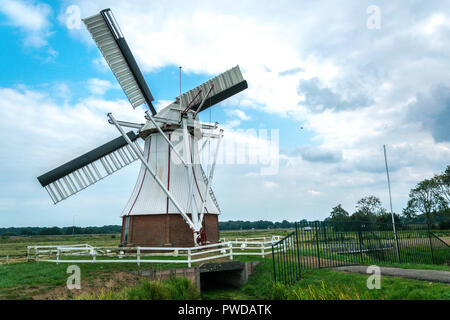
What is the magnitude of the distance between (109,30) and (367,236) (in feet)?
49.3

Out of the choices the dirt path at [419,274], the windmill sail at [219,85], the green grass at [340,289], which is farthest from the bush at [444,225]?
the dirt path at [419,274]

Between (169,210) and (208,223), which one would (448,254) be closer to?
(208,223)

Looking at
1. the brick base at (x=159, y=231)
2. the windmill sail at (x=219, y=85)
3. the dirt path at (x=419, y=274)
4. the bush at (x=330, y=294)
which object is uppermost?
the windmill sail at (x=219, y=85)

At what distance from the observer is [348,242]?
40.3 ft

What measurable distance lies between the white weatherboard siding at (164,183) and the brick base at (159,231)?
0.34 metres

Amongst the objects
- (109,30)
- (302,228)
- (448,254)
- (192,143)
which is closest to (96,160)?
(192,143)

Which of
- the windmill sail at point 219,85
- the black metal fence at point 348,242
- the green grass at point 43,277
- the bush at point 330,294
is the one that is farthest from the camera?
the windmill sail at point 219,85

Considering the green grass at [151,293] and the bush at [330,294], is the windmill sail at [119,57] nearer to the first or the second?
the green grass at [151,293]

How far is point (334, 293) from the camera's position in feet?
20.9

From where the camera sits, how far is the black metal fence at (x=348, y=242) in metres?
10.1

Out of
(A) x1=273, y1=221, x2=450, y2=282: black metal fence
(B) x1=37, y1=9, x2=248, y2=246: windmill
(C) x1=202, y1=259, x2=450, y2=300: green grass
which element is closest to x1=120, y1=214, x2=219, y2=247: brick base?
(B) x1=37, y1=9, x2=248, y2=246: windmill

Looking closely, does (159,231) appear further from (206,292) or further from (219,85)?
(219,85)

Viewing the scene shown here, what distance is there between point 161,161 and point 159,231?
4000mm
